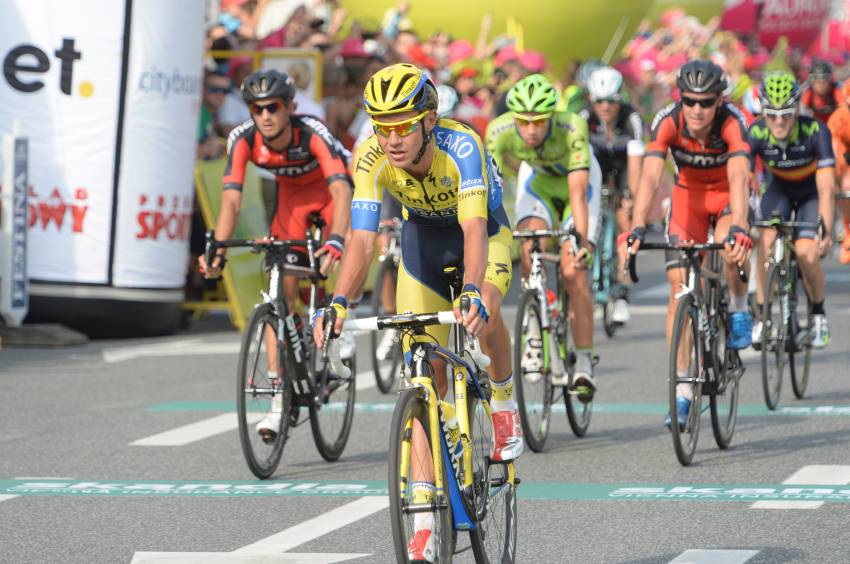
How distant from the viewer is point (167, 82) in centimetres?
1603

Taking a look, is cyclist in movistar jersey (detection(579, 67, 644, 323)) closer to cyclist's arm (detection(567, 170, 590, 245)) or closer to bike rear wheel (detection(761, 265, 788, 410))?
bike rear wheel (detection(761, 265, 788, 410))

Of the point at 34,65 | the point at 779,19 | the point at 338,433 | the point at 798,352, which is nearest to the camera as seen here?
the point at 338,433

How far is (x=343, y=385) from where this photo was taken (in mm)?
10219

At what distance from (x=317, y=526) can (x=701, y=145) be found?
374 cm

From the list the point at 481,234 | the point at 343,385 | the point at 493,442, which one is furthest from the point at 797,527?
the point at 343,385

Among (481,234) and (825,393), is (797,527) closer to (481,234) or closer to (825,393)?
(481,234)

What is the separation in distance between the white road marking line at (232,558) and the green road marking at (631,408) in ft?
14.1

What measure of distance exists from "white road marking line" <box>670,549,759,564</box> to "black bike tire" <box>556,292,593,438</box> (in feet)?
10.3

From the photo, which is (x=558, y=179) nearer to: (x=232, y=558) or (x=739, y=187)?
(x=739, y=187)

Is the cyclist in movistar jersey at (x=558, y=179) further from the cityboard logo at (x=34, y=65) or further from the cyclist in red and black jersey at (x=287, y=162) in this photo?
the cityboard logo at (x=34, y=65)

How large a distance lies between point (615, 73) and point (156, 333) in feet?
16.1

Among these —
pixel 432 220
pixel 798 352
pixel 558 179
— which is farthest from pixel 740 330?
pixel 432 220

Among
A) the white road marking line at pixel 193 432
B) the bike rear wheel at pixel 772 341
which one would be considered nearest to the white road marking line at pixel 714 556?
the white road marking line at pixel 193 432

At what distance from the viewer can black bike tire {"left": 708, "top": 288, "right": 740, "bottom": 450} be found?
32.0ft
